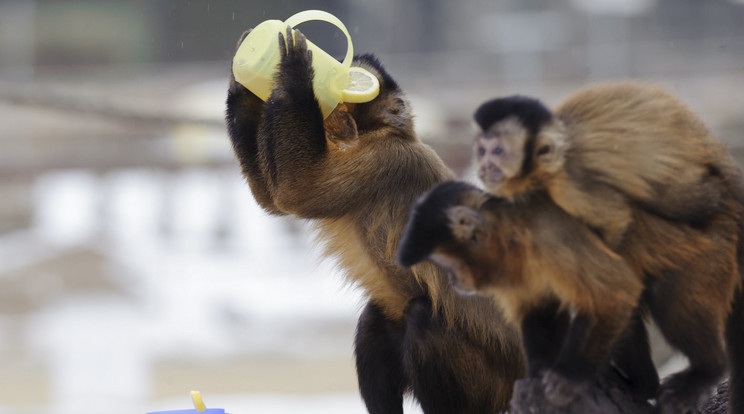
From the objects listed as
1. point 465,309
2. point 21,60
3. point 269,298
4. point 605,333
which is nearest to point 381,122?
point 465,309

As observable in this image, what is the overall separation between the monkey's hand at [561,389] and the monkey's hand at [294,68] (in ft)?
4.09

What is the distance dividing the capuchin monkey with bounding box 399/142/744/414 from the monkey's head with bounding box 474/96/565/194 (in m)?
0.09

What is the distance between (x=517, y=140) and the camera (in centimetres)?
219

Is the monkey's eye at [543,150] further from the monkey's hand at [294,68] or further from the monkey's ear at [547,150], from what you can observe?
the monkey's hand at [294,68]

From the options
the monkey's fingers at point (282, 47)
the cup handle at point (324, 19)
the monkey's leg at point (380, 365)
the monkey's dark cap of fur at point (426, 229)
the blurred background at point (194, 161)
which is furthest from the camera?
the blurred background at point (194, 161)

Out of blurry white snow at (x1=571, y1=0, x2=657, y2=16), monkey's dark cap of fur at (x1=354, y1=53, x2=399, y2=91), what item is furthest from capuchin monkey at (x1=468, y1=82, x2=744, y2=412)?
blurry white snow at (x1=571, y1=0, x2=657, y2=16)

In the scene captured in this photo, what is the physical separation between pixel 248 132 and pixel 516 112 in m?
1.24

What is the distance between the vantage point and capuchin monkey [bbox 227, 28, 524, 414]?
2926mm

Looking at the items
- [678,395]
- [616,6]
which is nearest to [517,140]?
[678,395]

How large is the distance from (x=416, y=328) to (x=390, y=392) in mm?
396

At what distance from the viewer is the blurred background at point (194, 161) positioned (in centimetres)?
962

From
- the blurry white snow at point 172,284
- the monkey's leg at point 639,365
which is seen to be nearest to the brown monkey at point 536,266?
the monkey's leg at point 639,365

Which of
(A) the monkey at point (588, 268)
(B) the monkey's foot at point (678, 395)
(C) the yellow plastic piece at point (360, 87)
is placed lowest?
(B) the monkey's foot at point (678, 395)

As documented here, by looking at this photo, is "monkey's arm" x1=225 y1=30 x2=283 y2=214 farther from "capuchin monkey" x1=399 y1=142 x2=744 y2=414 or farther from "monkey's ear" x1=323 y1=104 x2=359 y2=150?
"capuchin monkey" x1=399 y1=142 x2=744 y2=414
